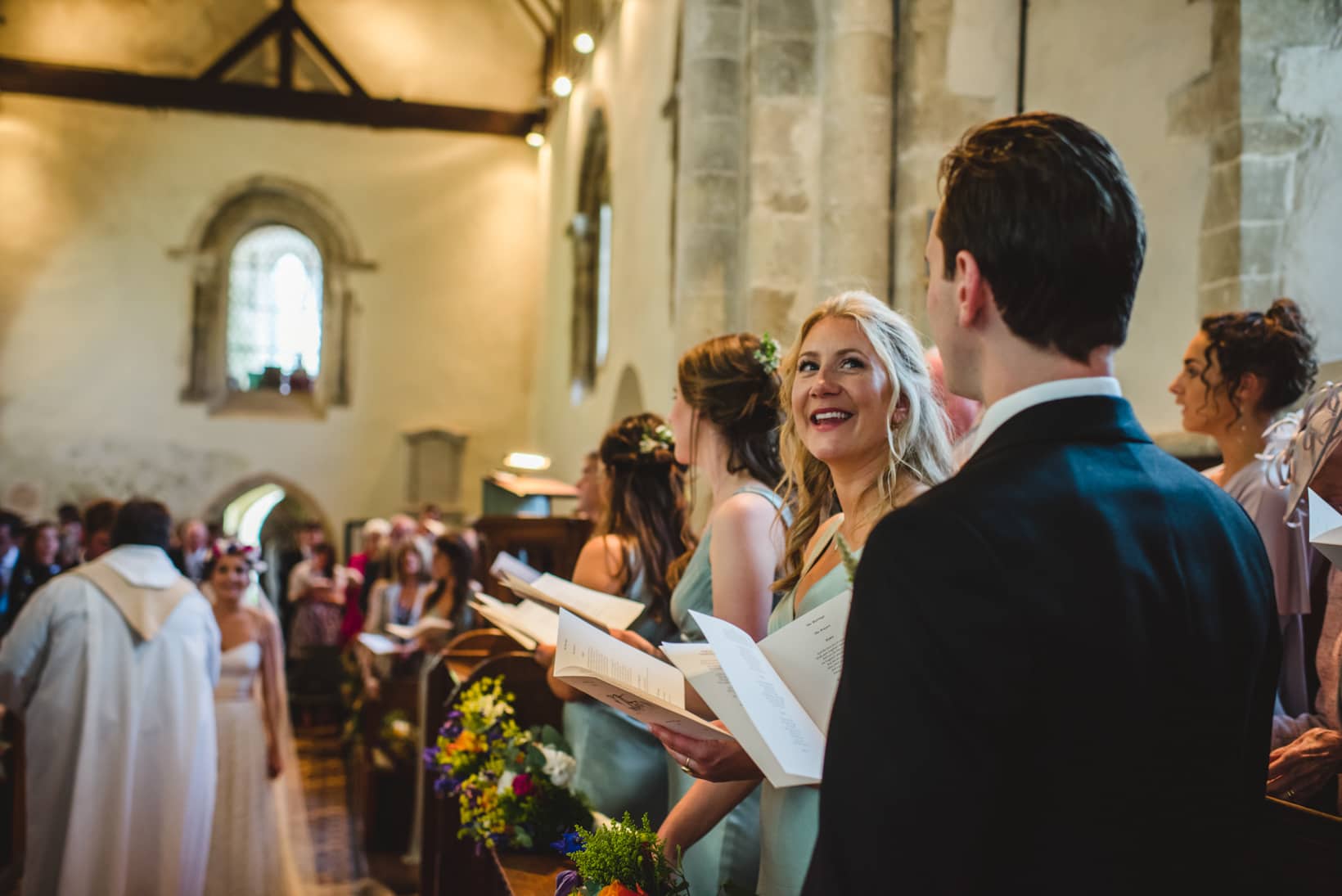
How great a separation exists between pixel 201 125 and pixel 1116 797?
1372 cm

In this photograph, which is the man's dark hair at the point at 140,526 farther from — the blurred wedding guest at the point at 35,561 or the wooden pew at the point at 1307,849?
the wooden pew at the point at 1307,849

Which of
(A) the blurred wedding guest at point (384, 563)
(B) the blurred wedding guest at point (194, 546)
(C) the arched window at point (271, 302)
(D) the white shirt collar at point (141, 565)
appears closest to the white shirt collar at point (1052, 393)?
(D) the white shirt collar at point (141, 565)

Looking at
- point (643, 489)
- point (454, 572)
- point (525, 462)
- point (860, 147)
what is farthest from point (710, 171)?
point (643, 489)

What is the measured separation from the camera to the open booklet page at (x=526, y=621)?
2414 mm

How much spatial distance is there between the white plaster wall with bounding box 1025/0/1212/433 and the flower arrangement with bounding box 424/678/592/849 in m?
2.57

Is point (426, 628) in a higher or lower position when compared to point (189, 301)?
lower

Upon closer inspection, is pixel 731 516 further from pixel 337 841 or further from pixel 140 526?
pixel 337 841

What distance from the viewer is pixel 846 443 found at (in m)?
1.73

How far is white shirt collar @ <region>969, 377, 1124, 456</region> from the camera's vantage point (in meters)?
1.00

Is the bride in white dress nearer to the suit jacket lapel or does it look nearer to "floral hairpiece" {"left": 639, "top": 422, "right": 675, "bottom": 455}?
"floral hairpiece" {"left": 639, "top": 422, "right": 675, "bottom": 455}

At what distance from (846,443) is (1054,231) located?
0.79 m

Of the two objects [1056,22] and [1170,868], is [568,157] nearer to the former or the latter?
[1056,22]

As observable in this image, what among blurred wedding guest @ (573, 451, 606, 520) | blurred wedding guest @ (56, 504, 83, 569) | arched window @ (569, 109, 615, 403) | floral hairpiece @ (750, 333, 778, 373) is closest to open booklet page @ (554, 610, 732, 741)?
floral hairpiece @ (750, 333, 778, 373)

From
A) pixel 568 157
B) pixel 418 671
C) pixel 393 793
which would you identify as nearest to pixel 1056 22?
pixel 418 671
